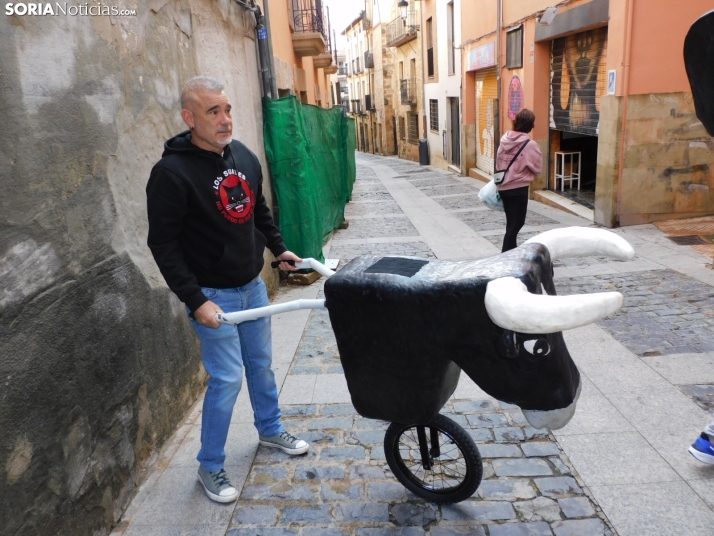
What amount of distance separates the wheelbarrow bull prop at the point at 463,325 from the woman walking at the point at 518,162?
4.56 m

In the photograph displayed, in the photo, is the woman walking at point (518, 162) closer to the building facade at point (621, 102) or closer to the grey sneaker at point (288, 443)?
the building facade at point (621, 102)

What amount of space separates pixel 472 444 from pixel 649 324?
302 centimetres

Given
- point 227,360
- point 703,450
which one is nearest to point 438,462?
point 227,360

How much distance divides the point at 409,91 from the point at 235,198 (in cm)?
3025

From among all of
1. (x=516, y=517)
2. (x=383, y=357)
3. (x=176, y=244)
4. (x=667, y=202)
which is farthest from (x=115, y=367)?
(x=667, y=202)

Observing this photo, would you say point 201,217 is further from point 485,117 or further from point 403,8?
point 403,8

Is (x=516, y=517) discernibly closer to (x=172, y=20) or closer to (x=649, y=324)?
(x=649, y=324)

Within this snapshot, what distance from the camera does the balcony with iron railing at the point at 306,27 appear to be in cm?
1229

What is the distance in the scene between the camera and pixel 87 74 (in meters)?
2.94

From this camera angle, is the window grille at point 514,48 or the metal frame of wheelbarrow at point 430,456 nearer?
the metal frame of wheelbarrow at point 430,456

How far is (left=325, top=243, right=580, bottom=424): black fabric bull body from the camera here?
84.0 inches

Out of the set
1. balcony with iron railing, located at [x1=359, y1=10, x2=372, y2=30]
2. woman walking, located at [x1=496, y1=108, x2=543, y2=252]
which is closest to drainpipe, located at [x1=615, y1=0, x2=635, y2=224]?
woman walking, located at [x1=496, y1=108, x2=543, y2=252]

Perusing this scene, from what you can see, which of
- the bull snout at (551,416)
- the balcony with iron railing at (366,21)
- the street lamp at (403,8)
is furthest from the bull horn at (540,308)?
the balcony with iron railing at (366,21)

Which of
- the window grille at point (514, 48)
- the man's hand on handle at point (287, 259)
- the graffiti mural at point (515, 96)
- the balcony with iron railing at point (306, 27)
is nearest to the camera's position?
the man's hand on handle at point (287, 259)
